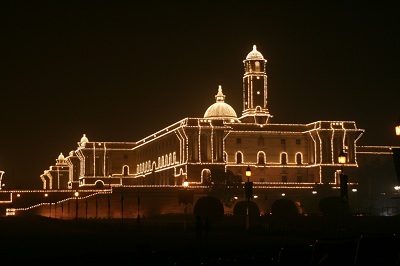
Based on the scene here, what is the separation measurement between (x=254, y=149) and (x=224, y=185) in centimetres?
1782

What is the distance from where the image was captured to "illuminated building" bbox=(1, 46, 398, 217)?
447 ft

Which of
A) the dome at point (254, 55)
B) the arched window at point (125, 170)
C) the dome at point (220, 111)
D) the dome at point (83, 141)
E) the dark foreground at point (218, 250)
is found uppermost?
the dome at point (254, 55)

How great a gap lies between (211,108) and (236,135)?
12710mm

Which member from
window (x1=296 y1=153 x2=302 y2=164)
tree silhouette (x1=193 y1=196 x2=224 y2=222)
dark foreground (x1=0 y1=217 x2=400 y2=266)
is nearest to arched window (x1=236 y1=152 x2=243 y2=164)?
window (x1=296 y1=153 x2=302 y2=164)

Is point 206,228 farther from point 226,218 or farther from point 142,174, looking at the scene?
point 142,174

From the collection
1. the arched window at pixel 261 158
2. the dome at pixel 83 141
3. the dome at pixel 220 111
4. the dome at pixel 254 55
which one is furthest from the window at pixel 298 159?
Answer: the dome at pixel 83 141

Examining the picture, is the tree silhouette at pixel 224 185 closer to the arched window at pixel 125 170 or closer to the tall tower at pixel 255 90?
the tall tower at pixel 255 90

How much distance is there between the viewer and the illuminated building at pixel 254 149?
136375mm

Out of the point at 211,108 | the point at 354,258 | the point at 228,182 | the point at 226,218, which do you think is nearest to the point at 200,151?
the point at 228,182

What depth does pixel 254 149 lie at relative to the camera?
14588cm

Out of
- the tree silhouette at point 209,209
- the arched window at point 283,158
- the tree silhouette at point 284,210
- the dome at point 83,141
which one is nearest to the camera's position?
the tree silhouette at point 209,209

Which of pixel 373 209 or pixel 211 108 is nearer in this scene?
pixel 373 209

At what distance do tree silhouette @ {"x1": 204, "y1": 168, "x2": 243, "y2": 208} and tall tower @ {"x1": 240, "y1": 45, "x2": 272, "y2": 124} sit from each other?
2001cm

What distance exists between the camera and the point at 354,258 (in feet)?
54.3
